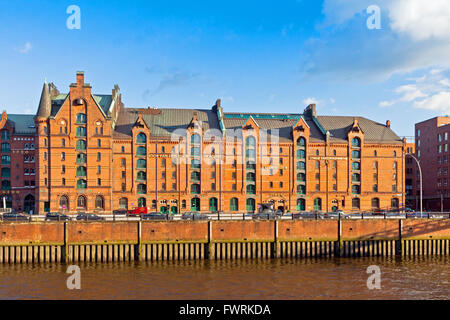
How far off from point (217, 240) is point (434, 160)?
70.7 meters

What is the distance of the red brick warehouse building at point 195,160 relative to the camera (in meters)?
71.6

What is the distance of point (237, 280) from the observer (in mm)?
36656

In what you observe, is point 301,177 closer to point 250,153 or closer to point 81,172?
point 250,153

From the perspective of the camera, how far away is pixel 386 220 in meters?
50.8

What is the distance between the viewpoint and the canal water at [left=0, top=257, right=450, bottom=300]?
32188mm

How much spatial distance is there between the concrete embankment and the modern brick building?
45.1 metres

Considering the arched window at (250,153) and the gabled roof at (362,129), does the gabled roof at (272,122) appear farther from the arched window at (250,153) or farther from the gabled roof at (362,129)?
the arched window at (250,153)

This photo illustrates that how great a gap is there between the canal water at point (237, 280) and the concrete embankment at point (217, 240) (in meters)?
2.00

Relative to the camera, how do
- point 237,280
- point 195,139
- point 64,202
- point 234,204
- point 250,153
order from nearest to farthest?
point 237,280, point 64,202, point 195,139, point 234,204, point 250,153

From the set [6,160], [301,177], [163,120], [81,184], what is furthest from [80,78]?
[301,177]

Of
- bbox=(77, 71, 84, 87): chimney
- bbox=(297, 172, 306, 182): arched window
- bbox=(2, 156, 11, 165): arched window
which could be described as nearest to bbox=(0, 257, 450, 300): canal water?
bbox=(297, 172, 306, 182): arched window

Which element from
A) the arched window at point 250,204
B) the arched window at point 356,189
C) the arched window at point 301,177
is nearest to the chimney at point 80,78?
the arched window at point 250,204
